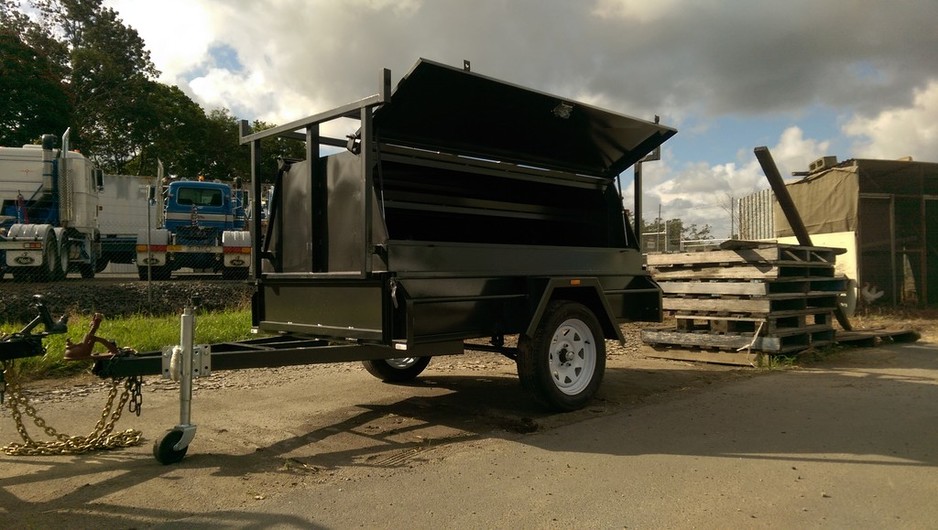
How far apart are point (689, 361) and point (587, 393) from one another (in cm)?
382

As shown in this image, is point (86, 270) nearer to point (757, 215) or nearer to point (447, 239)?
point (447, 239)

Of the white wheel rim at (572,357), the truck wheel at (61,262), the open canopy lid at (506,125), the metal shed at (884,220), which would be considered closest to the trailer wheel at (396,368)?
the white wheel rim at (572,357)

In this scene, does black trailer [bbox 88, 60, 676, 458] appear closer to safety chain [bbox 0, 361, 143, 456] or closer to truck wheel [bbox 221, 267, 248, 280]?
safety chain [bbox 0, 361, 143, 456]

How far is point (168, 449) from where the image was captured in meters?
4.12

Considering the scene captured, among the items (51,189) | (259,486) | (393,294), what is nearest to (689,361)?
(393,294)

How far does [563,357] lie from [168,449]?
126 inches

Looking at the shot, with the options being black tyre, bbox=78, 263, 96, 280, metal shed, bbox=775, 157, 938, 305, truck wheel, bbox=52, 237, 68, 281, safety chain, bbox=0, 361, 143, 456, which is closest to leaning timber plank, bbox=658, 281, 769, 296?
metal shed, bbox=775, 157, 938, 305

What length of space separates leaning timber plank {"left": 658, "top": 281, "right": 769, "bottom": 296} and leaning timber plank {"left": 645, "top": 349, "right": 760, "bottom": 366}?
2.68 ft

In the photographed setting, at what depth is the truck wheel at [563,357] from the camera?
530 centimetres

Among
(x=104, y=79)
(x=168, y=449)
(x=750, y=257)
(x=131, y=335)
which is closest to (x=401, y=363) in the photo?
(x=168, y=449)

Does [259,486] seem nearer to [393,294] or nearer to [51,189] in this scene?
[393,294]

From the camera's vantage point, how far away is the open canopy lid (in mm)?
5285

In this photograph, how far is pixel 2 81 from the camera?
27.2m

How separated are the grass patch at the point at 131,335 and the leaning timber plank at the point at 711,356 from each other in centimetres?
574
